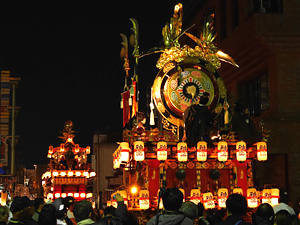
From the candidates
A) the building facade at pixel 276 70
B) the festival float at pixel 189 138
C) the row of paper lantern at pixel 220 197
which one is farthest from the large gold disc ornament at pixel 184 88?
the building facade at pixel 276 70

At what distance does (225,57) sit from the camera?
21016 millimetres

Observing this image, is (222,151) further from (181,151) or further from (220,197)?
(220,197)

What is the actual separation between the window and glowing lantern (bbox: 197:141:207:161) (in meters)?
9.89

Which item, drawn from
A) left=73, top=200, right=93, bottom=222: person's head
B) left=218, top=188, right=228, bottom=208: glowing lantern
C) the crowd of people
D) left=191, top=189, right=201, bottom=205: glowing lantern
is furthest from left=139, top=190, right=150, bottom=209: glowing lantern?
left=73, top=200, right=93, bottom=222: person's head

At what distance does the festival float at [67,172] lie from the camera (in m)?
31.8

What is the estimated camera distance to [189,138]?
18078mm

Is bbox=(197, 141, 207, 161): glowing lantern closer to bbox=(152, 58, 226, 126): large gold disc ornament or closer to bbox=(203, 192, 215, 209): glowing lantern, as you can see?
bbox=(203, 192, 215, 209): glowing lantern

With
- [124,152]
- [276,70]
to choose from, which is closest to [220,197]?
[124,152]

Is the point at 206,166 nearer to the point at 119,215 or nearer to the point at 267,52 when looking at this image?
the point at 267,52

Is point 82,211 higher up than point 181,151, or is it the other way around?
point 181,151

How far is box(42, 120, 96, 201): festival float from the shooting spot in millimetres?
31766

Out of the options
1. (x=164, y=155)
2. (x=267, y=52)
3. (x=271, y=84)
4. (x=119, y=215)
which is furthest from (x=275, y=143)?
(x=119, y=215)

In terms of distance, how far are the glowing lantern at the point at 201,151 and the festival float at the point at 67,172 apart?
51.2 feet

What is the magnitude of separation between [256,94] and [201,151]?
11224 mm
